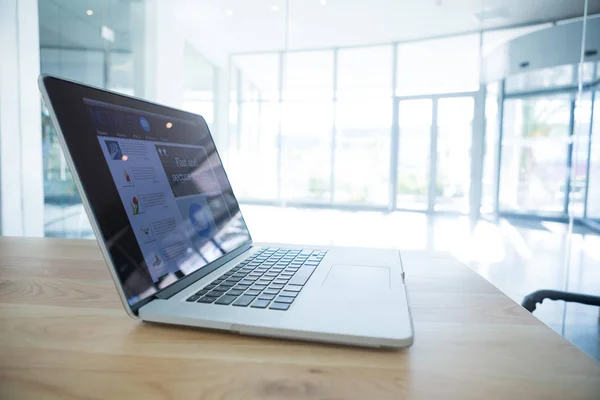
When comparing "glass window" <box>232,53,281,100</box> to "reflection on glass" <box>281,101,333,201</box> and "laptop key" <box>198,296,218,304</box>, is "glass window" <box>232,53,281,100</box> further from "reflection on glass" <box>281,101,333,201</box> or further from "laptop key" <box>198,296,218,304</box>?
"laptop key" <box>198,296,218,304</box>

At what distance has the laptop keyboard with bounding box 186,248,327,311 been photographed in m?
0.40

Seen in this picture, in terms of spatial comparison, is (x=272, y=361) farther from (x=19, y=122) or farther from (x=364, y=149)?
(x=364, y=149)

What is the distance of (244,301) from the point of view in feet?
1.29

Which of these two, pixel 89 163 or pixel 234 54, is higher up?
→ pixel 234 54

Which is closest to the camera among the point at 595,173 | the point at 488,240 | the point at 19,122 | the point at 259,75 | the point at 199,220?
the point at 199,220

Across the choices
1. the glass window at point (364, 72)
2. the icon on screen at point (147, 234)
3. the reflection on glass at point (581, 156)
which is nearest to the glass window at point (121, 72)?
the icon on screen at point (147, 234)

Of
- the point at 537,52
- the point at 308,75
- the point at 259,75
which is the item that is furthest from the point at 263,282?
the point at 259,75

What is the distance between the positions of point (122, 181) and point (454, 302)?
1.39 feet

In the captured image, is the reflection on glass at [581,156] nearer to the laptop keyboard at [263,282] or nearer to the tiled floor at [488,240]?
the tiled floor at [488,240]

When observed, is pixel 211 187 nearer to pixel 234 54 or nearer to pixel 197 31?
pixel 197 31

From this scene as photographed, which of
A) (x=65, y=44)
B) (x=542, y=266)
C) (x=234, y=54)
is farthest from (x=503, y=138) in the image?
(x=65, y=44)

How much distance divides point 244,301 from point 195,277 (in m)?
0.11

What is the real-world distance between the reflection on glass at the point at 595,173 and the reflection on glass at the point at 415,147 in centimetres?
316

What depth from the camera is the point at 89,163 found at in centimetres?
39
